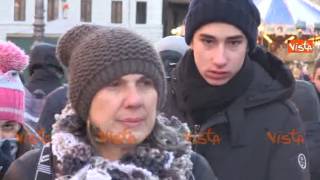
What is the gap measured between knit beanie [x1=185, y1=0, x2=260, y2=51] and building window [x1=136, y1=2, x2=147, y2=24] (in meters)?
32.3

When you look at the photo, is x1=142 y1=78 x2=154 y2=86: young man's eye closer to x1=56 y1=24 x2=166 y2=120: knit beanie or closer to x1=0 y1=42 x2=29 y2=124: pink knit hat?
x1=56 y1=24 x2=166 y2=120: knit beanie

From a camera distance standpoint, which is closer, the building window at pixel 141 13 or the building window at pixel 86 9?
the building window at pixel 86 9


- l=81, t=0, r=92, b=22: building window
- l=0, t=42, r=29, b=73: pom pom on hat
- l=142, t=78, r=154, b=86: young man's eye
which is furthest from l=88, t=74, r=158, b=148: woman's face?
l=81, t=0, r=92, b=22: building window

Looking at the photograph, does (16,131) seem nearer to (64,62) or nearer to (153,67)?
(64,62)

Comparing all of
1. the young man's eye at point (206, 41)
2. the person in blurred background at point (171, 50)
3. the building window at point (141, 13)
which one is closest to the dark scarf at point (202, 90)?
the young man's eye at point (206, 41)

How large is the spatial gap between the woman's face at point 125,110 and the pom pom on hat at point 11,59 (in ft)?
5.27

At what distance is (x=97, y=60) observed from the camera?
83.4 inches

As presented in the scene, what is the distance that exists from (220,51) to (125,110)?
918 millimetres

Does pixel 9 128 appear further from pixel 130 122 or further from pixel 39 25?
pixel 39 25

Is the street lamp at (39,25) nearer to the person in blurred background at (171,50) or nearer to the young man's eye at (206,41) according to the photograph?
the person in blurred background at (171,50)

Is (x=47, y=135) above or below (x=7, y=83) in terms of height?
below

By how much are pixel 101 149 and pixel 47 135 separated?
6.70ft

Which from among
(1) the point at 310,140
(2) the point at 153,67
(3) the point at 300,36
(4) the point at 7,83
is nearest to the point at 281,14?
(3) the point at 300,36

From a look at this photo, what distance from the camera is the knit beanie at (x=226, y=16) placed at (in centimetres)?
294
